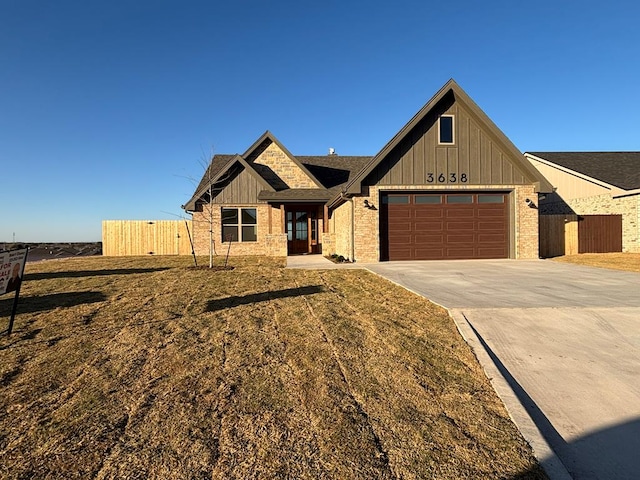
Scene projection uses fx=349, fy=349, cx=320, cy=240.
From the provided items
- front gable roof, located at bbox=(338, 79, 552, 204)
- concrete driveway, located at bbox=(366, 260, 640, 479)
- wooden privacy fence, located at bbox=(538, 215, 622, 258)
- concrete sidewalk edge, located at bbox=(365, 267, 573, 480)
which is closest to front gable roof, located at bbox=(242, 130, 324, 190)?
front gable roof, located at bbox=(338, 79, 552, 204)

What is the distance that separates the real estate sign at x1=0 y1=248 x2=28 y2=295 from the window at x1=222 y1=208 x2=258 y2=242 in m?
13.6

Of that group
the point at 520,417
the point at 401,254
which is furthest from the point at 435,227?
the point at 520,417

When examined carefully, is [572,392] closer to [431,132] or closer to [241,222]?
[431,132]

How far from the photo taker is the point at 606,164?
21984mm

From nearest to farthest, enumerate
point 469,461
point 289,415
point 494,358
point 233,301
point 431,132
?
point 469,461
point 289,415
point 494,358
point 233,301
point 431,132

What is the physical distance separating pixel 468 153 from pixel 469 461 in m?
13.8

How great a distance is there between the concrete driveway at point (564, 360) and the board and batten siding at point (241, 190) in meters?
12.6

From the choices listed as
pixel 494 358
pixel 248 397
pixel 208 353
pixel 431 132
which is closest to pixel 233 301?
pixel 208 353

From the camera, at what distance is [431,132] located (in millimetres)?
14109

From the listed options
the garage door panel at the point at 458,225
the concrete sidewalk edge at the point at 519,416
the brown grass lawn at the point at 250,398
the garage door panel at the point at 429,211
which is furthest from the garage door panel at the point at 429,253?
the concrete sidewalk edge at the point at 519,416

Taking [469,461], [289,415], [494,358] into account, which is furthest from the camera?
[494,358]

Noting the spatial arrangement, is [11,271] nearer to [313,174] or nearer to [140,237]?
[313,174]

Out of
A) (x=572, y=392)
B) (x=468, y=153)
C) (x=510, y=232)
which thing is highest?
(x=468, y=153)

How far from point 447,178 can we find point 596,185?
12345mm
